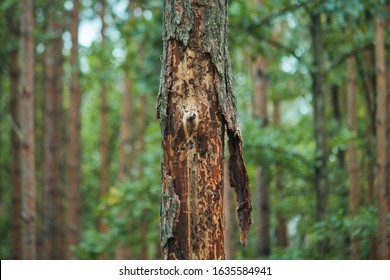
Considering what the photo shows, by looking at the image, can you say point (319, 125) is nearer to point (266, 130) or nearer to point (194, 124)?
point (266, 130)

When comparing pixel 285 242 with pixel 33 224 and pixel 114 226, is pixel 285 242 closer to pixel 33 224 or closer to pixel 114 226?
pixel 114 226

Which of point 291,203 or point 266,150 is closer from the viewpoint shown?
point 266,150

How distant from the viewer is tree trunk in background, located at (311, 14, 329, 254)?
7945 mm

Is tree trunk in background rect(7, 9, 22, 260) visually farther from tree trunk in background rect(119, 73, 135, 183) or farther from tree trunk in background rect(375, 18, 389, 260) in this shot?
tree trunk in background rect(375, 18, 389, 260)

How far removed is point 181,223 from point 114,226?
6.18 metres

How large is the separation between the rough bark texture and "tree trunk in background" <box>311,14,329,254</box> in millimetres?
4857

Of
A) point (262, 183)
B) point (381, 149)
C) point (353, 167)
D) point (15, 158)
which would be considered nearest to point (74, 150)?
point (15, 158)

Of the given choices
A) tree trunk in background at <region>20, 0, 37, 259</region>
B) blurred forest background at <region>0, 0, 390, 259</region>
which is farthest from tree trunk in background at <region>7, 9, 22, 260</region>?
tree trunk in background at <region>20, 0, 37, 259</region>

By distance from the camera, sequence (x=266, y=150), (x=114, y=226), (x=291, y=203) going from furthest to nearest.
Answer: (x=291, y=203), (x=114, y=226), (x=266, y=150)

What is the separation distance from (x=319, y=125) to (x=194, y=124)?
5.33 meters

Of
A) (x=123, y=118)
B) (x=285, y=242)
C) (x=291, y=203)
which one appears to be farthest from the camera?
(x=285, y=242)
